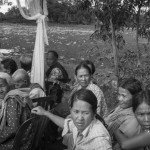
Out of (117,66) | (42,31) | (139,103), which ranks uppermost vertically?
(42,31)

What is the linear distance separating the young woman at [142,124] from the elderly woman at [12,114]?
0.97 metres

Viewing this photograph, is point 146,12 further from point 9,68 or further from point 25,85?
point 25,85

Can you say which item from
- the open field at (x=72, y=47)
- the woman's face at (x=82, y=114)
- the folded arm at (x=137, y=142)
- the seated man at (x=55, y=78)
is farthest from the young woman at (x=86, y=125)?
the open field at (x=72, y=47)

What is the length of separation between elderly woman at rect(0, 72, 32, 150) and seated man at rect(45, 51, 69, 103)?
1594 millimetres

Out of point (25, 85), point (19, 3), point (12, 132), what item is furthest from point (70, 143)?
point (19, 3)

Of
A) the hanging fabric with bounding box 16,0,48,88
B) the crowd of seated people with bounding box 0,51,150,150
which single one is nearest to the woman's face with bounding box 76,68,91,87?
the crowd of seated people with bounding box 0,51,150,150

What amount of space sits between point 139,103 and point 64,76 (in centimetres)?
281

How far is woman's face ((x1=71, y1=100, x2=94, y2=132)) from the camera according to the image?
2.08 m

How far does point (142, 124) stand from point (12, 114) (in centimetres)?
116

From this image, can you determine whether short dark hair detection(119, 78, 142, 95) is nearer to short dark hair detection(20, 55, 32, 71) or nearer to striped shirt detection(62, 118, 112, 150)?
striped shirt detection(62, 118, 112, 150)

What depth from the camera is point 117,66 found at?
5.75 meters

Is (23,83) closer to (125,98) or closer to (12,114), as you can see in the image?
(12,114)

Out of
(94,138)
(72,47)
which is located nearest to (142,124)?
(94,138)

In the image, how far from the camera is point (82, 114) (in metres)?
2.09
